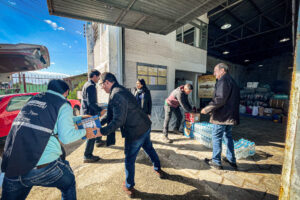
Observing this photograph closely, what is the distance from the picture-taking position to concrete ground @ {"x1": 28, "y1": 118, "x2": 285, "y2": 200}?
2000mm

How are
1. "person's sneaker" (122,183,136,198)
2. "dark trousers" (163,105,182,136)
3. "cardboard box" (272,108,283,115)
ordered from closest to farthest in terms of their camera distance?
1. "person's sneaker" (122,183,136,198)
2. "dark trousers" (163,105,182,136)
3. "cardboard box" (272,108,283,115)

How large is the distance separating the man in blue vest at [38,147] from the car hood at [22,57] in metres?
→ 3.70

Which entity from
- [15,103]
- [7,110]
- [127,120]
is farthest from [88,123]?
[15,103]

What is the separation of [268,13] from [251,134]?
9.01 m

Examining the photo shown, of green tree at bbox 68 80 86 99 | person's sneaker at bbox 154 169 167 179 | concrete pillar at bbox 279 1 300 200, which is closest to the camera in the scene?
concrete pillar at bbox 279 1 300 200

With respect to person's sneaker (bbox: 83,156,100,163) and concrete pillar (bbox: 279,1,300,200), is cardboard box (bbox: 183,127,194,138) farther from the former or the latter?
concrete pillar (bbox: 279,1,300,200)

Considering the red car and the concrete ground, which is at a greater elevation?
the red car

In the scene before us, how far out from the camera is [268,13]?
807cm

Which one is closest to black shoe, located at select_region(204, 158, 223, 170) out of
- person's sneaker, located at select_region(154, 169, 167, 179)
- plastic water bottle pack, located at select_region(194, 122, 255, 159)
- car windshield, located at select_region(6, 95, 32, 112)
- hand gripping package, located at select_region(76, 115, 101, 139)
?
plastic water bottle pack, located at select_region(194, 122, 255, 159)

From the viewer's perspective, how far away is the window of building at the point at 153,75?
577cm

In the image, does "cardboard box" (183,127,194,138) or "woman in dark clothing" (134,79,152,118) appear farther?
"cardboard box" (183,127,194,138)

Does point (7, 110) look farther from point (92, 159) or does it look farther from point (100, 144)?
point (92, 159)

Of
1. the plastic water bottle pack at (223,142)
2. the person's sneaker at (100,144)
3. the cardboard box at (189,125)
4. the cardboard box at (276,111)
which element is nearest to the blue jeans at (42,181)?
the person's sneaker at (100,144)

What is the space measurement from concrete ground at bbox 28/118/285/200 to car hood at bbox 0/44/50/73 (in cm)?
342
